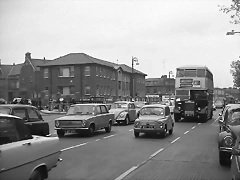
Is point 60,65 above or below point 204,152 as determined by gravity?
above

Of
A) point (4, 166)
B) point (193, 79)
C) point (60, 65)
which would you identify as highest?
point (60, 65)

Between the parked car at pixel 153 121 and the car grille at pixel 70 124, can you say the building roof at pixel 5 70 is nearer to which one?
the car grille at pixel 70 124

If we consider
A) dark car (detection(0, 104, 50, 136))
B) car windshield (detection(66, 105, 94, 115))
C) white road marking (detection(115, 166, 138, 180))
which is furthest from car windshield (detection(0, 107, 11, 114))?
car windshield (detection(66, 105, 94, 115))

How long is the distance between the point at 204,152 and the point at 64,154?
4.81 m

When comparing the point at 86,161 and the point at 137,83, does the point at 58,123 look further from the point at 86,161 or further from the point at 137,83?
the point at 137,83

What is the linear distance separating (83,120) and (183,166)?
735 cm

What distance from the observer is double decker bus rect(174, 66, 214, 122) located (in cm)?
2792

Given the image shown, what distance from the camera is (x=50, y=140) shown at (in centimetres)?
648

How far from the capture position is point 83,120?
15586 millimetres

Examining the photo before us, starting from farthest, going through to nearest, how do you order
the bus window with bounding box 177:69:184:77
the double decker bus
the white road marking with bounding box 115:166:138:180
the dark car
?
the bus window with bounding box 177:69:184:77 < the double decker bus < the dark car < the white road marking with bounding box 115:166:138:180

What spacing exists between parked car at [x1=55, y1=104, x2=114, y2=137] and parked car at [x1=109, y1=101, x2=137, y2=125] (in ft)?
17.4

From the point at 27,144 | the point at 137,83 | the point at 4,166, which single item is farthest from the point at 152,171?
the point at 137,83

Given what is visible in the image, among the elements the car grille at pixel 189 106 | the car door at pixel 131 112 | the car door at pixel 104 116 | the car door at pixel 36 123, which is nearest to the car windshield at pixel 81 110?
the car door at pixel 104 116

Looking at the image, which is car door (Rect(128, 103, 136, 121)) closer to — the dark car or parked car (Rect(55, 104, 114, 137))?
parked car (Rect(55, 104, 114, 137))
